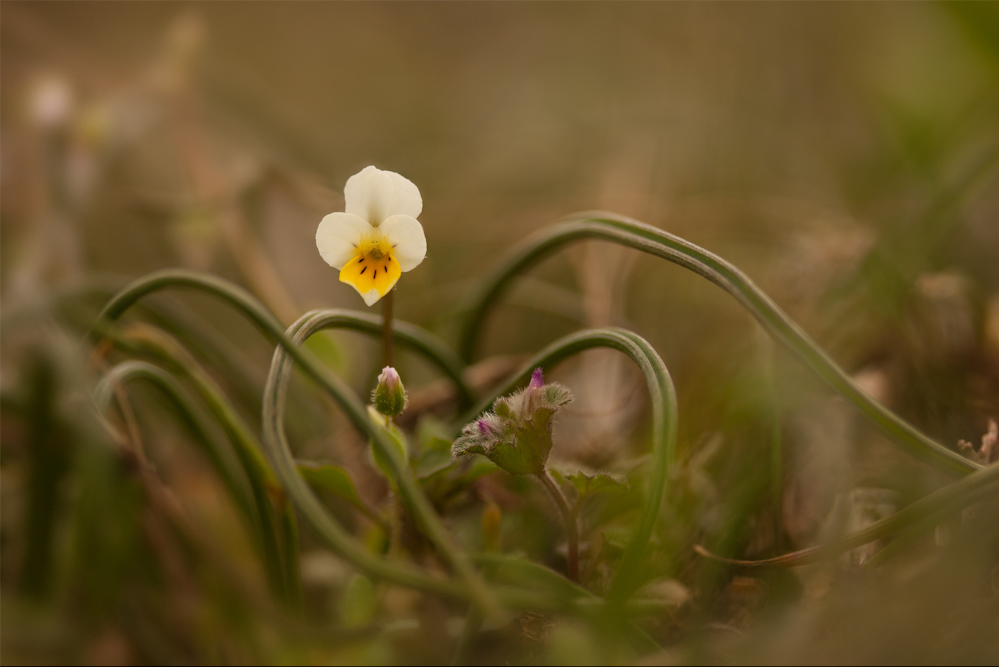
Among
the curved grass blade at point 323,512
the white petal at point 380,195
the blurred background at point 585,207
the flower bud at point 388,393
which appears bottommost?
the curved grass blade at point 323,512

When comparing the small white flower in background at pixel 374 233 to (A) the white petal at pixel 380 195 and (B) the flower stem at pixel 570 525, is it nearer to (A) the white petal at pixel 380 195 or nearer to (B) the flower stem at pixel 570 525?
(A) the white petal at pixel 380 195

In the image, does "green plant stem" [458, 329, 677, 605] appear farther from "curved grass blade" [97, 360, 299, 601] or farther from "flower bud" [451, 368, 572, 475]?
"curved grass blade" [97, 360, 299, 601]

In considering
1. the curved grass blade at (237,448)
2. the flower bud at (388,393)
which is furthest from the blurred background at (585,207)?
the flower bud at (388,393)

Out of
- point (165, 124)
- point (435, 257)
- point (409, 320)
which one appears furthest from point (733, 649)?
point (165, 124)

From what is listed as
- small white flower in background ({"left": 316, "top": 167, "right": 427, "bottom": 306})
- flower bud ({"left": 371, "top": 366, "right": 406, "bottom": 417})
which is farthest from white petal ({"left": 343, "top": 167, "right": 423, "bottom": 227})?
flower bud ({"left": 371, "top": 366, "right": 406, "bottom": 417})

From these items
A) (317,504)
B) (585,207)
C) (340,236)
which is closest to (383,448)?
(317,504)

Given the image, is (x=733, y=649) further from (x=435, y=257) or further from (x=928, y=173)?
(x=435, y=257)
